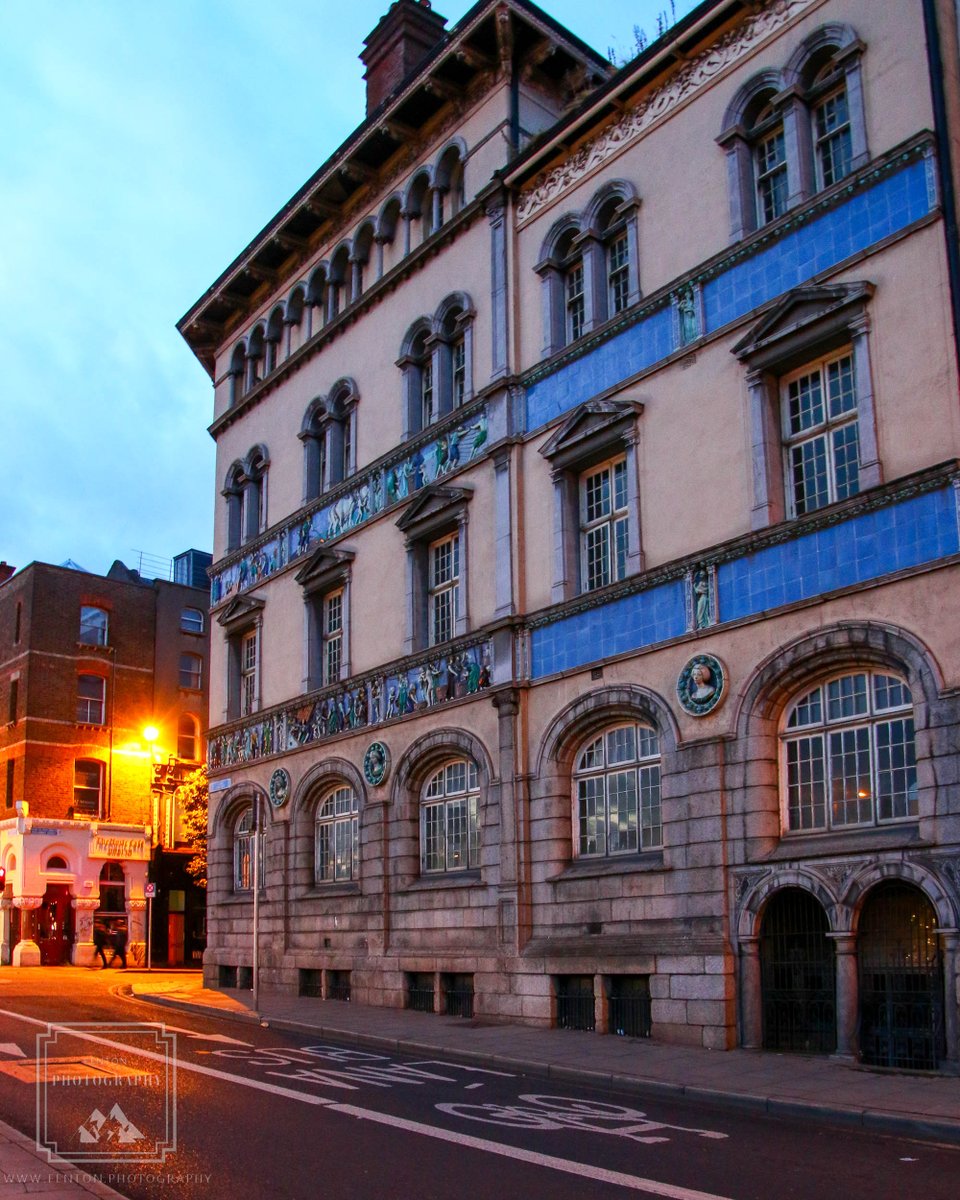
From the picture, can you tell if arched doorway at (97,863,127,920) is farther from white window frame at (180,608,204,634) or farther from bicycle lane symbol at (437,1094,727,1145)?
bicycle lane symbol at (437,1094,727,1145)

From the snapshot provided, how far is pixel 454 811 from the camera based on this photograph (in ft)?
79.8

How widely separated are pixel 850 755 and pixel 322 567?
15002mm

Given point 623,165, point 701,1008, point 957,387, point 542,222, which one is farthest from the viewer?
point 542,222

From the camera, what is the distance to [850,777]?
1672 cm

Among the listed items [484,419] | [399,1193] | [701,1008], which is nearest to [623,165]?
[484,419]

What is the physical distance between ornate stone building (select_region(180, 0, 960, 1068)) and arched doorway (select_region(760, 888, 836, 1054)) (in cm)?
5

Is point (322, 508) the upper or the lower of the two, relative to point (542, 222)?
lower

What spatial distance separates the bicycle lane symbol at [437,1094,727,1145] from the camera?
11422 millimetres

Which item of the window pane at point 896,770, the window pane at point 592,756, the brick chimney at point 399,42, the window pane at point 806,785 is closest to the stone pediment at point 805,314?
the window pane at point 896,770

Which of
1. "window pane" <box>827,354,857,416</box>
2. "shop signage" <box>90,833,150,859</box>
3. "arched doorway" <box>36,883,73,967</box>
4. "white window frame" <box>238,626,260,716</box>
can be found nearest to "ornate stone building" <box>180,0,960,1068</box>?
"window pane" <box>827,354,857,416</box>

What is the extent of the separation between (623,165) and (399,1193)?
57.7 feet

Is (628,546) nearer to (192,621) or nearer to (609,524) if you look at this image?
(609,524)

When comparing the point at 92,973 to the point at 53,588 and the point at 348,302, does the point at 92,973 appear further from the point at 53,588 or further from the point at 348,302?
the point at 348,302

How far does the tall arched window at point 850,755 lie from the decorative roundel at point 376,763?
10.2 meters
